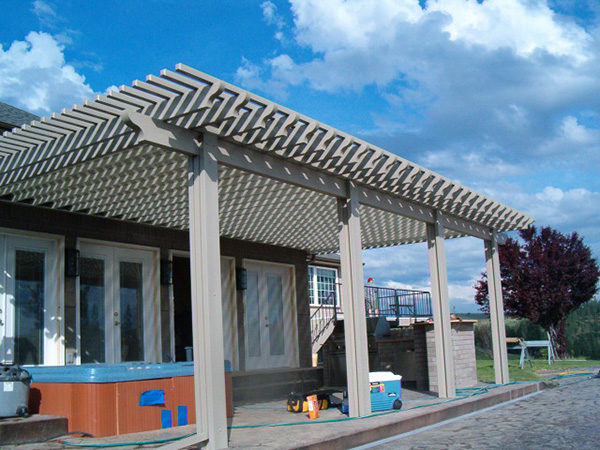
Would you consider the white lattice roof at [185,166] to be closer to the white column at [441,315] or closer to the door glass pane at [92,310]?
the white column at [441,315]

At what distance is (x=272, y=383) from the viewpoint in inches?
435

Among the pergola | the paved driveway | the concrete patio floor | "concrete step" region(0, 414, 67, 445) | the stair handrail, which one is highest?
the pergola

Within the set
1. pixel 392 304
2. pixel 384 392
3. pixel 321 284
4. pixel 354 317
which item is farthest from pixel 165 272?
pixel 321 284

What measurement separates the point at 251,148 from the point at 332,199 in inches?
113

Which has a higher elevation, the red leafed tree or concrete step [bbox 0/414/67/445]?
the red leafed tree

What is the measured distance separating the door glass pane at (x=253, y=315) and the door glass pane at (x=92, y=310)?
3.39 metres

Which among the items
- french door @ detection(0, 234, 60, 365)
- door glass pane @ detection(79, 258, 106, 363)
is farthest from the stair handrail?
french door @ detection(0, 234, 60, 365)

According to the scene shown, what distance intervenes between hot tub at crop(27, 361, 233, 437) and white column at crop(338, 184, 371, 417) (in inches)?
74.3

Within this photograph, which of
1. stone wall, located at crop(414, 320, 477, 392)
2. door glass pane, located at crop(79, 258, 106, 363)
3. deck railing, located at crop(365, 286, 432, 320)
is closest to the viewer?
door glass pane, located at crop(79, 258, 106, 363)

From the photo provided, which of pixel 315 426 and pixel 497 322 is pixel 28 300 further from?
pixel 497 322

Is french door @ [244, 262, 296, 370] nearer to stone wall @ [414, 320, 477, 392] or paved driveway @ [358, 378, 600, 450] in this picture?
stone wall @ [414, 320, 477, 392]

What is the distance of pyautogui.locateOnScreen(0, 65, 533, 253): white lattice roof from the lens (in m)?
4.89

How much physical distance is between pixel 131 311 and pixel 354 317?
13.1 ft

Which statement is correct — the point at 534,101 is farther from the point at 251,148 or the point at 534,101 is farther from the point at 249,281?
the point at 251,148
